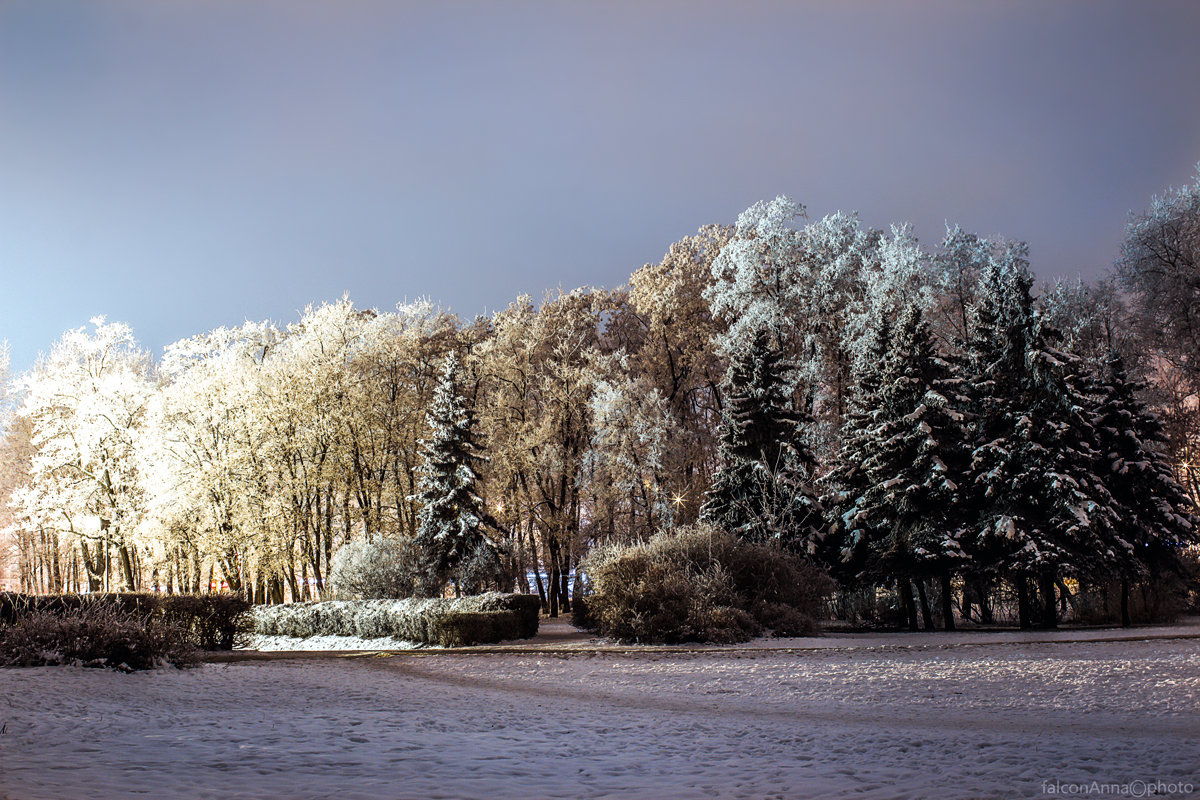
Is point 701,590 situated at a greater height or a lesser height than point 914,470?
lesser

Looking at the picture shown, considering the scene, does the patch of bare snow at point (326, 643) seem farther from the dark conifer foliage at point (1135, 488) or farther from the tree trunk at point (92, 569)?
the dark conifer foliage at point (1135, 488)

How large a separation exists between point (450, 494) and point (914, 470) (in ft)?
51.8

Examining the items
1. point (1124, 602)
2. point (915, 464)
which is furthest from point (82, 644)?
point (1124, 602)

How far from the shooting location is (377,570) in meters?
26.0

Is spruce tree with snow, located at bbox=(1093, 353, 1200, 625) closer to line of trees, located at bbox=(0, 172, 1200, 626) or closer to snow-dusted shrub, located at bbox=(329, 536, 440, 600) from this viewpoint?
line of trees, located at bbox=(0, 172, 1200, 626)

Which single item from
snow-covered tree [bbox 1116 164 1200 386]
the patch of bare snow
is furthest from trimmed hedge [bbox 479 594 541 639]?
snow-covered tree [bbox 1116 164 1200 386]

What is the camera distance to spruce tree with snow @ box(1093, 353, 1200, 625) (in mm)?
21703

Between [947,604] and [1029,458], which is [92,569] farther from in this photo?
[1029,458]

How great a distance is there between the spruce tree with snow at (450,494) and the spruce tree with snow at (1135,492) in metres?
19.7

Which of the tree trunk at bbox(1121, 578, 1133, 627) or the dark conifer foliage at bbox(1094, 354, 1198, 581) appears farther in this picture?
the dark conifer foliage at bbox(1094, 354, 1198, 581)

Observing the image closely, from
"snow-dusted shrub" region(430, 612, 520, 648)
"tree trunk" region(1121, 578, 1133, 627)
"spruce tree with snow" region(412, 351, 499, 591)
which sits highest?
"spruce tree with snow" region(412, 351, 499, 591)

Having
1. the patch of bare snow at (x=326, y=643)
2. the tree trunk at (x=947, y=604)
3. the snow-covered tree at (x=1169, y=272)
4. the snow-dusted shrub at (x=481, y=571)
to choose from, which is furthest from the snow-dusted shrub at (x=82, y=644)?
the snow-covered tree at (x=1169, y=272)

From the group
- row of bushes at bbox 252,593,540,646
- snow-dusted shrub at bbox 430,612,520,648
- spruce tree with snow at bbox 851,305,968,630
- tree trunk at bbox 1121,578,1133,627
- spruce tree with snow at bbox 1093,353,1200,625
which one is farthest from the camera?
spruce tree with snow at bbox 1093,353,1200,625

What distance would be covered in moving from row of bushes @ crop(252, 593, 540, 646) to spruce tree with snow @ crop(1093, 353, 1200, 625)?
15682 mm
